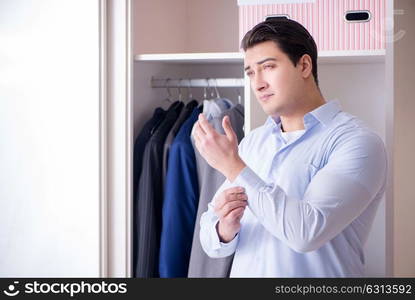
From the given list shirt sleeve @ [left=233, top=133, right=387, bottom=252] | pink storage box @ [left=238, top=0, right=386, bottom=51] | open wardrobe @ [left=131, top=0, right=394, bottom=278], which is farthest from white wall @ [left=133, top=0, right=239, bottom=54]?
shirt sleeve @ [left=233, top=133, right=387, bottom=252]

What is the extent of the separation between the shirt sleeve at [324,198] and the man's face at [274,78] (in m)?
0.19

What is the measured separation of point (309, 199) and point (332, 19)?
57 cm

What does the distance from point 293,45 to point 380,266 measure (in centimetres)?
65

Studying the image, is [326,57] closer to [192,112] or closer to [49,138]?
[192,112]

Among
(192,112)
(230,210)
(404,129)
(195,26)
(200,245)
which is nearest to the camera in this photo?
(230,210)

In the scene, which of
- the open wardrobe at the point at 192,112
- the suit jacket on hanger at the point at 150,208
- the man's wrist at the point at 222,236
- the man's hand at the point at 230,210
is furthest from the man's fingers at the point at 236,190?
the suit jacket on hanger at the point at 150,208

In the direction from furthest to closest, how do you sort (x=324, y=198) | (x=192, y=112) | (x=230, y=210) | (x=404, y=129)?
(x=192, y=112)
(x=404, y=129)
(x=230, y=210)
(x=324, y=198)

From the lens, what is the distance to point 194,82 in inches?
76.2

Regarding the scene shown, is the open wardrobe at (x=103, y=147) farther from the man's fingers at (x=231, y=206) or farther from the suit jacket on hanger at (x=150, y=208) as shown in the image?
the man's fingers at (x=231, y=206)

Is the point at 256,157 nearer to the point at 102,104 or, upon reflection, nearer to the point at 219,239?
the point at 219,239

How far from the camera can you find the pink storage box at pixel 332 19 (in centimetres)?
159

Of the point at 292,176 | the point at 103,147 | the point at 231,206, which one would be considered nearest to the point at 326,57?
the point at 292,176

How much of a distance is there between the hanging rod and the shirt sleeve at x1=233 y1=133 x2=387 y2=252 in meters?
0.65

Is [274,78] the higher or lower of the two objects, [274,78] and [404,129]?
the higher
